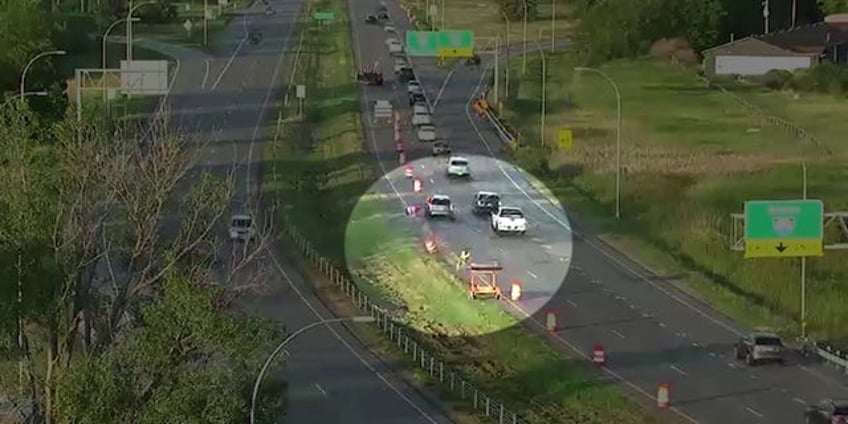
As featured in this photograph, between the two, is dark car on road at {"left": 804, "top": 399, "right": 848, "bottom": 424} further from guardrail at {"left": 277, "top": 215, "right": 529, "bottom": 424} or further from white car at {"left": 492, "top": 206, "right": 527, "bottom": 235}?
white car at {"left": 492, "top": 206, "right": 527, "bottom": 235}

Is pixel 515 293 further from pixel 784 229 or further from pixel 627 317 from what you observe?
pixel 784 229

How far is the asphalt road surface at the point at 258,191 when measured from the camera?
119 ft

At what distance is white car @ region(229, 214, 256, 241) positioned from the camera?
52.7 m

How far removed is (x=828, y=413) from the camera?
33531 millimetres

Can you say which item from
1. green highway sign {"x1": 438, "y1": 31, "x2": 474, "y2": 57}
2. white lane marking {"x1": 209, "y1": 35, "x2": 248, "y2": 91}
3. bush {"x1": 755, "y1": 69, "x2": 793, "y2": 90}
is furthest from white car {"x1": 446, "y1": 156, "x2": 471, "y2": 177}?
bush {"x1": 755, "y1": 69, "x2": 793, "y2": 90}

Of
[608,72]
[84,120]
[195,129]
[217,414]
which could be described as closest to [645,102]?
[608,72]

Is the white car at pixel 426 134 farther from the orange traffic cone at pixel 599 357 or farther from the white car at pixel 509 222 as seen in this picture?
the orange traffic cone at pixel 599 357

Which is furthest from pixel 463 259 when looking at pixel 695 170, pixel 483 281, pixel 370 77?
pixel 370 77

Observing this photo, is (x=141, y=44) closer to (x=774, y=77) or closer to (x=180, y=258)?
(x=774, y=77)

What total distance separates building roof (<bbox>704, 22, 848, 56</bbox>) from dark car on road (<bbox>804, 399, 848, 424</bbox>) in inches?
2910

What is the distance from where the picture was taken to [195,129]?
257 feet

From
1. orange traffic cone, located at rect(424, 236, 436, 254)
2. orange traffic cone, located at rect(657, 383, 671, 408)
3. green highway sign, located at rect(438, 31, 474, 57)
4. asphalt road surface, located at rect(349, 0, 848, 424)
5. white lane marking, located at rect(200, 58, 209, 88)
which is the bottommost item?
asphalt road surface, located at rect(349, 0, 848, 424)

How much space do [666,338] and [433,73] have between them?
63.5 meters

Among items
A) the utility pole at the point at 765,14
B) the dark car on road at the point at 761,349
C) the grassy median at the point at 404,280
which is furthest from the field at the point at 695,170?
the utility pole at the point at 765,14
